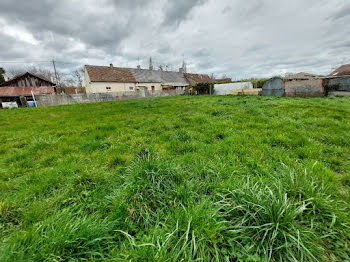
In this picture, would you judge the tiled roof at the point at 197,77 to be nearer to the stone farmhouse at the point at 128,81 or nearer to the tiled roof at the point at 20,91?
the stone farmhouse at the point at 128,81

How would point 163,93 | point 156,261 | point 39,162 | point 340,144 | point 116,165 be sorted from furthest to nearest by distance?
point 163,93, point 340,144, point 39,162, point 116,165, point 156,261

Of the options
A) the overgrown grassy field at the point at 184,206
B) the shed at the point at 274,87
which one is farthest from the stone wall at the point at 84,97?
the overgrown grassy field at the point at 184,206

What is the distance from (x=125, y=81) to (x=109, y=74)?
328cm

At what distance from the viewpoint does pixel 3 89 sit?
2188 cm

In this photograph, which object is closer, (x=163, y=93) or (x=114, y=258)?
(x=114, y=258)

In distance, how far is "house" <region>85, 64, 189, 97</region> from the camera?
25.2m

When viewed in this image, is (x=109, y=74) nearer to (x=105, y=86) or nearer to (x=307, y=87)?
(x=105, y=86)

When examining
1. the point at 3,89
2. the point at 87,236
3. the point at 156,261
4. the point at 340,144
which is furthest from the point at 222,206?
the point at 3,89

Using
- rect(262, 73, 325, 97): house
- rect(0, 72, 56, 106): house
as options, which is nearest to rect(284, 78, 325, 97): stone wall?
rect(262, 73, 325, 97): house

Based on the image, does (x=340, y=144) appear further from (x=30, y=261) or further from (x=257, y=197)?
(x=30, y=261)

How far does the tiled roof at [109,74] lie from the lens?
25.7 m

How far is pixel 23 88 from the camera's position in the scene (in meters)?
23.3

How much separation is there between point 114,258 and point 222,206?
1.00 m

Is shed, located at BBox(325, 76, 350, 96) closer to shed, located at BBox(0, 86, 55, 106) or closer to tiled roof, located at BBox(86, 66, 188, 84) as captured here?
tiled roof, located at BBox(86, 66, 188, 84)
